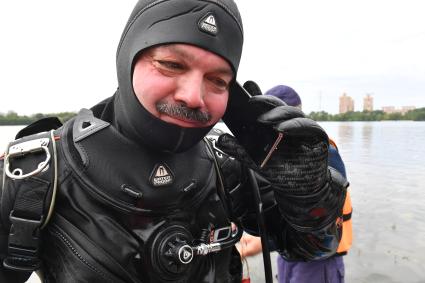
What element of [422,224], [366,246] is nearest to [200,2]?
[366,246]

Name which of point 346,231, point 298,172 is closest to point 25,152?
point 298,172

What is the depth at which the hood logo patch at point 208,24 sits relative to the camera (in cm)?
156

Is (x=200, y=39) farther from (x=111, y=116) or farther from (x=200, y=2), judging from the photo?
(x=111, y=116)

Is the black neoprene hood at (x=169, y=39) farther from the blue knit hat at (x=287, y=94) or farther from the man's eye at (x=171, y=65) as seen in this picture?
the blue knit hat at (x=287, y=94)

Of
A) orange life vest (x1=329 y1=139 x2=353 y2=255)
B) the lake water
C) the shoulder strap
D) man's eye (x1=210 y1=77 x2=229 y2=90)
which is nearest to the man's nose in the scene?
man's eye (x1=210 y1=77 x2=229 y2=90)

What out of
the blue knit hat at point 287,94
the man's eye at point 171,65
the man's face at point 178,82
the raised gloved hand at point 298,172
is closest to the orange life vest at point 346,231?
the blue knit hat at point 287,94

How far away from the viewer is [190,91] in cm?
148

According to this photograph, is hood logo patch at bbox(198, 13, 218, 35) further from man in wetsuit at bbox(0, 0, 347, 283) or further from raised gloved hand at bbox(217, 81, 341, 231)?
raised gloved hand at bbox(217, 81, 341, 231)

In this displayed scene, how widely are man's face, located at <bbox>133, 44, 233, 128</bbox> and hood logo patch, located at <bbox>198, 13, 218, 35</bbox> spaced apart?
0.10 metres

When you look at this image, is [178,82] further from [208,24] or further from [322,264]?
[322,264]

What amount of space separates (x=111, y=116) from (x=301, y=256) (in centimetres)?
141

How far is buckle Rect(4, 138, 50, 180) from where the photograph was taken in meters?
1.51

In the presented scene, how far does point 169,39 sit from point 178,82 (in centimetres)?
20

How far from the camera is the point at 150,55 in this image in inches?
61.9
